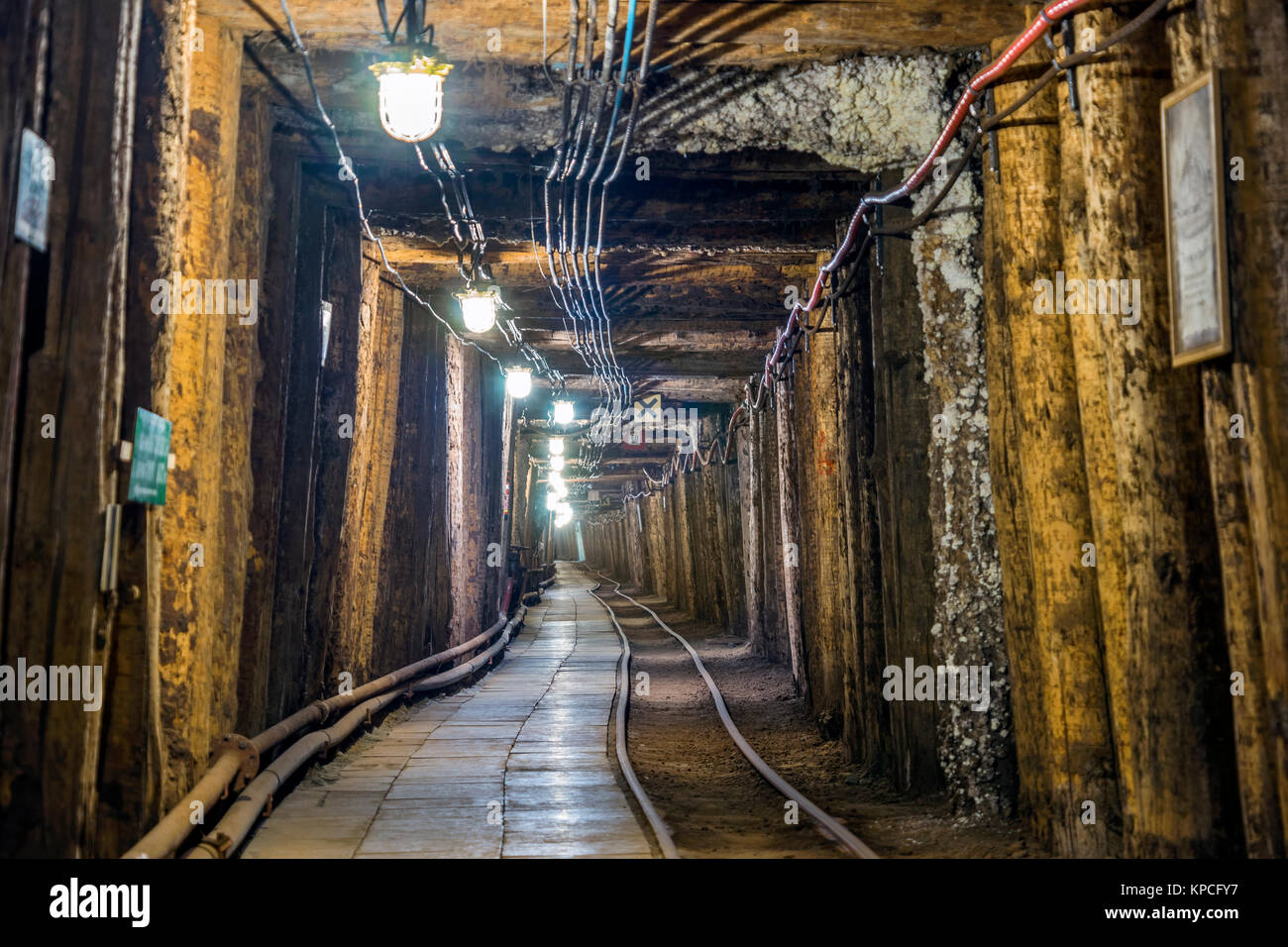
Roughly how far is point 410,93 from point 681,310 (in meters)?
6.45

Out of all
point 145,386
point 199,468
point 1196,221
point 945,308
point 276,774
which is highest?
point 945,308

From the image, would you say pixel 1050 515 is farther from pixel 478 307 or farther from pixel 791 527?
pixel 791 527

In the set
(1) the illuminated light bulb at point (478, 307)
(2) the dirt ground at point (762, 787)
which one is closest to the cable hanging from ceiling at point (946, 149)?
(1) the illuminated light bulb at point (478, 307)

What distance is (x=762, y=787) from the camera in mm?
7117

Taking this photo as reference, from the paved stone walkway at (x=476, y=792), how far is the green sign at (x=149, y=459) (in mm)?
1778

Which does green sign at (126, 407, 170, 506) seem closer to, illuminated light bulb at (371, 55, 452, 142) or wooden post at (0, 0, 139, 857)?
wooden post at (0, 0, 139, 857)

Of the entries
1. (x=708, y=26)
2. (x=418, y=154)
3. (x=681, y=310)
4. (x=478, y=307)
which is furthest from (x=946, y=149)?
(x=681, y=310)

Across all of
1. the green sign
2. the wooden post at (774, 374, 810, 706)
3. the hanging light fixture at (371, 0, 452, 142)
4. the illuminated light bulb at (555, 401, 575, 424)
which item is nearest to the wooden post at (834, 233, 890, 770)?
the wooden post at (774, 374, 810, 706)

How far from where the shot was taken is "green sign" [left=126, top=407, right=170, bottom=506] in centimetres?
382

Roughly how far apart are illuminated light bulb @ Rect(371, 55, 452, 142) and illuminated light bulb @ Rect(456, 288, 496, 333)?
13.2 feet

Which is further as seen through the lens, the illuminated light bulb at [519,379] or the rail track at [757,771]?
the illuminated light bulb at [519,379]

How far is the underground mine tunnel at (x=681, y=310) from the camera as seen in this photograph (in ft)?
10.7

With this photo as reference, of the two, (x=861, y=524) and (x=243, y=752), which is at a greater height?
(x=861, y=524)

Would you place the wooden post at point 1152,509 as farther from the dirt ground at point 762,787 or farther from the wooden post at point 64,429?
the wooden post at point 64,429
